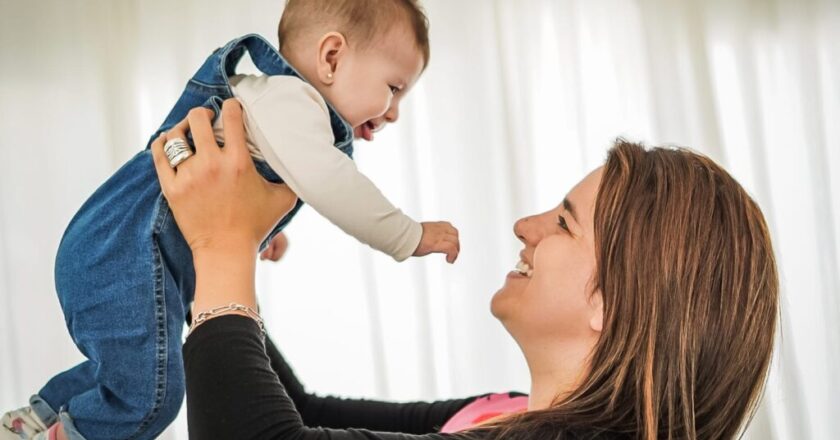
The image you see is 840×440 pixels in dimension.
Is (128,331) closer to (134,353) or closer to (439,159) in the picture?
(134,353)

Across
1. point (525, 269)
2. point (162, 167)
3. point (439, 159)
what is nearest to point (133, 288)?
point (162, 167)

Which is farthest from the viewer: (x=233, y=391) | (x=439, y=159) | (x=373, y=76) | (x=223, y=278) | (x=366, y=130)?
(x=439, y=159)

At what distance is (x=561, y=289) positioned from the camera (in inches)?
51.8

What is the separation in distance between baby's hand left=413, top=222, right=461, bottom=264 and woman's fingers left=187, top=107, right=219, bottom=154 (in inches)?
13.5

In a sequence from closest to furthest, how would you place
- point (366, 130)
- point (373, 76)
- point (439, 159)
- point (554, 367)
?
point (554, 367) → point (373, 76) → point (366, 130) → point (439, 159)

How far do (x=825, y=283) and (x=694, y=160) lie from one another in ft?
6.05

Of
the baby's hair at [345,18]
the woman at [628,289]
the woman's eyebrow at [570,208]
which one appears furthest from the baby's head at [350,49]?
the woman's eyebrow at [570,208]

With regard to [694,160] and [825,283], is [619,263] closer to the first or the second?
[694,160]

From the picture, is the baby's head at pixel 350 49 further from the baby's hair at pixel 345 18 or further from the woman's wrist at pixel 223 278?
the woman's wrist at pixel 223 278

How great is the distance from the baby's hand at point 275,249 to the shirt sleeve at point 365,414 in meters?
0.25

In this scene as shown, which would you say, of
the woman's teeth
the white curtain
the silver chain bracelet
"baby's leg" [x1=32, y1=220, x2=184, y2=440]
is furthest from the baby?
the white curtain

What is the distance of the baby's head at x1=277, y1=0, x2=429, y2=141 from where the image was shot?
4.73 ft

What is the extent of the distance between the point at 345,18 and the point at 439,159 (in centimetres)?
141

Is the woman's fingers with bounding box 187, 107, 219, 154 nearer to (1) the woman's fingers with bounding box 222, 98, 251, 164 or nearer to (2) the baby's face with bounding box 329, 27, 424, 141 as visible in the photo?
(1) the woman's fingers with bounding box 222, 98, 251, 164
